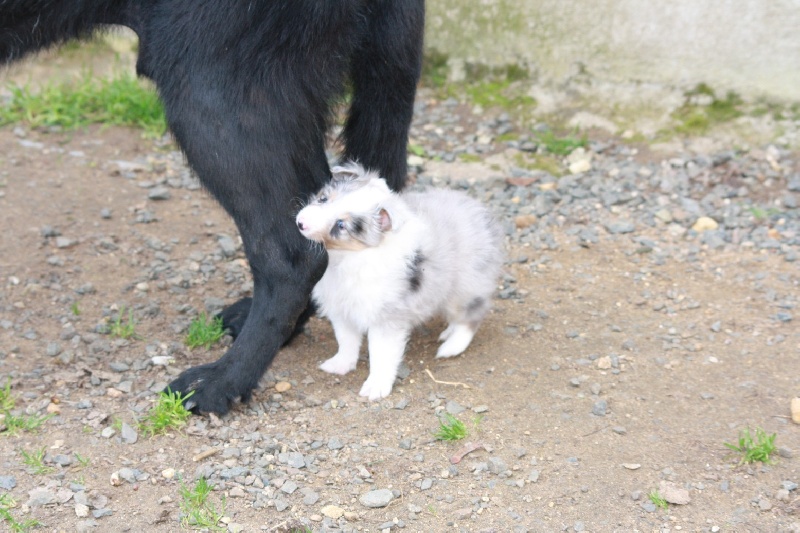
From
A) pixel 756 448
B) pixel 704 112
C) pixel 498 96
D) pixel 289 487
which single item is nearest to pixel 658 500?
pixel 756 448

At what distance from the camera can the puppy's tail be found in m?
2.97

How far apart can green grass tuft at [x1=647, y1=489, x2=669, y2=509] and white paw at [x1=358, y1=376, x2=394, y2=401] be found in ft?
3.00

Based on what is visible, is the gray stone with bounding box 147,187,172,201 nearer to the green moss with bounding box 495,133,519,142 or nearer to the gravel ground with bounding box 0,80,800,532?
the gravel ground with bounding box 0,80,800,532

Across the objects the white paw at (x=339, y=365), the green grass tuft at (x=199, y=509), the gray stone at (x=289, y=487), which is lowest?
the green grass tuft at (x=199, y=509)

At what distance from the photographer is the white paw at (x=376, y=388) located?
126 inches

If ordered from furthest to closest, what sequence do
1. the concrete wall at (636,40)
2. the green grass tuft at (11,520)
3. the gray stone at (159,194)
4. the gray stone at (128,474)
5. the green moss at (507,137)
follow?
the green moss at (507,137)
the concrete wall at (636,40)
the gray stone at (159,194)
the gray stone at (128,474)
the green grass tuft at (11,520)

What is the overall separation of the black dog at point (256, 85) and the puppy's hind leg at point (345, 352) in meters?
0.26

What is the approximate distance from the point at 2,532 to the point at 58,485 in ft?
0.69

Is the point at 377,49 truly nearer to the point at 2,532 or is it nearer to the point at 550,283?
Answer: the point at 550,283

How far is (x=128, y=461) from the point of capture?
2877 millimetres

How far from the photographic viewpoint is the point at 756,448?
9.30 feet

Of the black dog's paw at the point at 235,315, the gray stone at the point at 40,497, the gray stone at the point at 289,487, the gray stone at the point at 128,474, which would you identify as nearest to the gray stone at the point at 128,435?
the gray stone at the point at 128,474

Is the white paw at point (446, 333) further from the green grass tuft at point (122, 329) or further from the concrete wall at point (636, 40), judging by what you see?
the concrete wall at point (636, 40)

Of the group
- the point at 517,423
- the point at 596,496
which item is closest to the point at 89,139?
the point at 517,423
